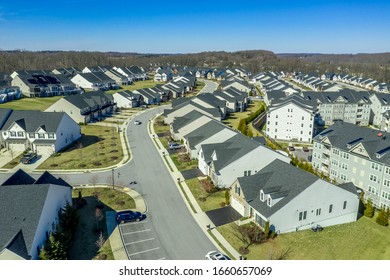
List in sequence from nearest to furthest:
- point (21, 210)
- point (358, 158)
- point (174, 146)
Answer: point (21, 210)
point (358, 158)
point (174, 146)

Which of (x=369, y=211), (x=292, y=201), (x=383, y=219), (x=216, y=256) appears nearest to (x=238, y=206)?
(x=292, y=201)

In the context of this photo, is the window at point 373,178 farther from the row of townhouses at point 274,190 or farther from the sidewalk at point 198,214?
the sidewalk at point 198,214

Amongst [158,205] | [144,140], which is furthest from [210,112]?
[158,205]

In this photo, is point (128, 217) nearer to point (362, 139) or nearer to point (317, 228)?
point (317, 228)

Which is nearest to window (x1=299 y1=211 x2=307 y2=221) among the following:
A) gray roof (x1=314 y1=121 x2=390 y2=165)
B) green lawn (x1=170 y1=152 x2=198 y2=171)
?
gray roof (x1=314 y1=121 x2=390 y2=165)

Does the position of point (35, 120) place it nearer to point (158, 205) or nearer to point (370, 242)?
point (158, 205)

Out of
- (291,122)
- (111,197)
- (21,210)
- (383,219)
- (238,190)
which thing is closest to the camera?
(21,210)

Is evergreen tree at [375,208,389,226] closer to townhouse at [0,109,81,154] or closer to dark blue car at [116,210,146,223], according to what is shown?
dark blue car at [116,210,146,223]
